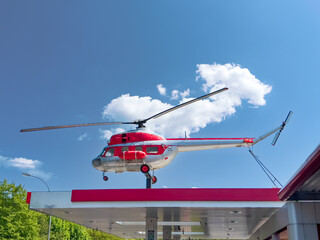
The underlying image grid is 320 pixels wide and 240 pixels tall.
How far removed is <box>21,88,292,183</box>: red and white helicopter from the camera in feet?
64.2

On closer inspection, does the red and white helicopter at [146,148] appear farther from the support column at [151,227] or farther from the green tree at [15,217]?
the green tree at [15,217]

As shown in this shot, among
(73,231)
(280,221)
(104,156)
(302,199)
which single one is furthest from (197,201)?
(73,231)

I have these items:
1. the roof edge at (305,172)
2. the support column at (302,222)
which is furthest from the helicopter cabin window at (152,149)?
the roof edge at (305,172)

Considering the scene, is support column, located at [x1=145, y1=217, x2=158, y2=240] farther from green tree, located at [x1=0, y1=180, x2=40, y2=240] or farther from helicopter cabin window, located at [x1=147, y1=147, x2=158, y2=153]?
green tree, located at [x1=0, y1=180, x2=40, y2=240]

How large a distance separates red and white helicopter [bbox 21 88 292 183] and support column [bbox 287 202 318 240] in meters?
8.06

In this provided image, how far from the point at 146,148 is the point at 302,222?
33.0 ft

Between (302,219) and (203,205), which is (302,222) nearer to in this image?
(302,219)

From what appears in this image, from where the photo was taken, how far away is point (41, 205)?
1550 cm

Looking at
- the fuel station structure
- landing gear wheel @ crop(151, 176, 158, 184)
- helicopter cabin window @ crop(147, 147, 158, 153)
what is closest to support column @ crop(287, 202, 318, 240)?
the fuel station structure

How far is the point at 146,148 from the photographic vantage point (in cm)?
1981

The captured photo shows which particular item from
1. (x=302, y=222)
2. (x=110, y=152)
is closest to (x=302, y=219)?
(x=302, y=222)

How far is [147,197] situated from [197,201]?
2.03m

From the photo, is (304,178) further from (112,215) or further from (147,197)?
(112,215)

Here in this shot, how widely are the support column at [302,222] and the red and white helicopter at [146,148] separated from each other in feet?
26.4
